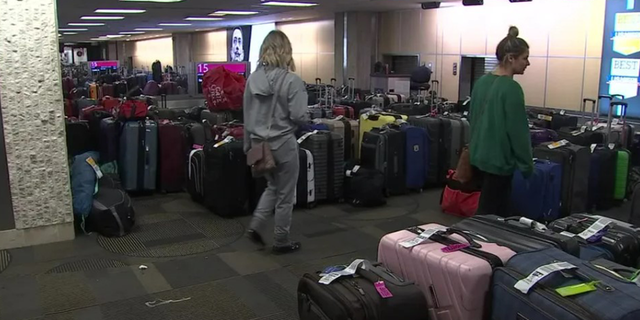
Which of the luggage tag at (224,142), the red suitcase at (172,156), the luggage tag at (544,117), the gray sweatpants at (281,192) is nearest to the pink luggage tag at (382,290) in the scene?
the gray sweatpants at (281,192)

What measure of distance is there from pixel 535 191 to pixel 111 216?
3.58m

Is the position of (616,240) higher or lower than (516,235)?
lower

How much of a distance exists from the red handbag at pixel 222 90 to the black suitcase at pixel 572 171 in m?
3.38

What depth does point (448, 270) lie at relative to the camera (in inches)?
91.2

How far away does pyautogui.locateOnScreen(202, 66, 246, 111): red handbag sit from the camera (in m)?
6.71

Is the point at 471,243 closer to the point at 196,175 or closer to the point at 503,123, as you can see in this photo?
the point at 503,123

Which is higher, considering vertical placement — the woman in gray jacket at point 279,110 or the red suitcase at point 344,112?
the woman in gray jacket at point 279,110

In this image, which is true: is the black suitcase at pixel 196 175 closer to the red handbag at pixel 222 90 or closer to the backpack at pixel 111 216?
the backpack at pixel 111 216

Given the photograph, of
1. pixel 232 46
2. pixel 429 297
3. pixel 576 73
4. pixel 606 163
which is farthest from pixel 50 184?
pixel 232 46

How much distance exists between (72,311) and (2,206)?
4.88 ft

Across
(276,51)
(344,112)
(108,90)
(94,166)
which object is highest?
(276,51)

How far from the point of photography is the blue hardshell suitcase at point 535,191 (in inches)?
195

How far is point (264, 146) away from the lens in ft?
13.0

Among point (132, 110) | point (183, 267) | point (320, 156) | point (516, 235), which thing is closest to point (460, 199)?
point (320, 156)
